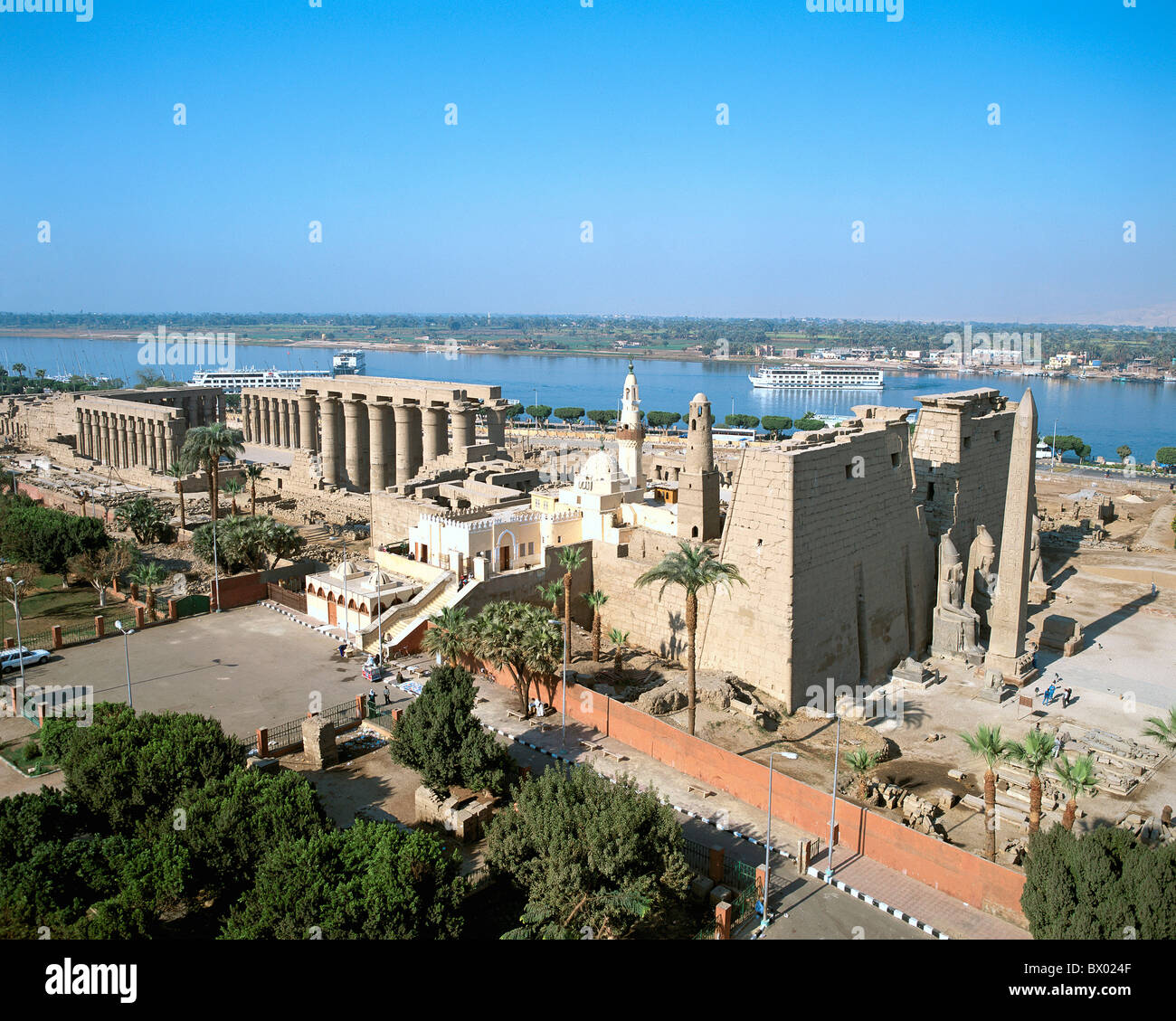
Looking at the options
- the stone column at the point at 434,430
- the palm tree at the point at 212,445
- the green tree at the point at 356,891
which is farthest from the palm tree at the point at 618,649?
the stone column at the point at 434,430

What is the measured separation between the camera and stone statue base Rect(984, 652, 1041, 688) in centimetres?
3200

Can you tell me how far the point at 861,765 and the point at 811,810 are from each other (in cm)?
247

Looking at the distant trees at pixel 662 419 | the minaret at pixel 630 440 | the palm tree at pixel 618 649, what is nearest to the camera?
the palm tree at pixel 618 649

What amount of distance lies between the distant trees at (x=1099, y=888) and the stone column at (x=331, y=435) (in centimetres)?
6162

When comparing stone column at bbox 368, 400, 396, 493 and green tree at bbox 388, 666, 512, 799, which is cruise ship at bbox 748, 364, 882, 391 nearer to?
stone column at bbox 368, 400, 396, 493

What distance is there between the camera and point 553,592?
3300cm

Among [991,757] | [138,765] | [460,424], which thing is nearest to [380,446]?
[460,424]

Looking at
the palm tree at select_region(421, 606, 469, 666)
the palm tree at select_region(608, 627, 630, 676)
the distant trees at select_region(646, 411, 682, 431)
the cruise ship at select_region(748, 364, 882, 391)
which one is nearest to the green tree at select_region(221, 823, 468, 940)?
the palm tree at select_region(421, 606, 469, 666)

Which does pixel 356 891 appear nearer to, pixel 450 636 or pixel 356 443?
pixel 450 636

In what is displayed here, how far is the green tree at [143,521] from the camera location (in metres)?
48.3

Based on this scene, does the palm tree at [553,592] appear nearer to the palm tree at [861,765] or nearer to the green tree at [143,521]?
the palm tree at [861,765]

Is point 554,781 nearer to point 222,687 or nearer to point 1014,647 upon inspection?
point 222,687

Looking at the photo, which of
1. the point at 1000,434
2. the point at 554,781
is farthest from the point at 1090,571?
the point at 554,781

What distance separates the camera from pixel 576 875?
52.7ft
